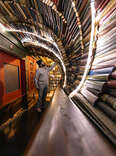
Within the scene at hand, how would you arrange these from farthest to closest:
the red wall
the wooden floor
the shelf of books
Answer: the red wall → the shelf of books → the wooden floor

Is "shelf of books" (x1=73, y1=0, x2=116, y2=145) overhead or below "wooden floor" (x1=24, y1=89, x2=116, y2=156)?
overhead

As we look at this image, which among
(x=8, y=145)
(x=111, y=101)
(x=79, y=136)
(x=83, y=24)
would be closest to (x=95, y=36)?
(x=83, y=24)

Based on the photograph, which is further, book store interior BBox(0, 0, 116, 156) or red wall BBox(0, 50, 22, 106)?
red wall BBox(0, 50, 22, 106)

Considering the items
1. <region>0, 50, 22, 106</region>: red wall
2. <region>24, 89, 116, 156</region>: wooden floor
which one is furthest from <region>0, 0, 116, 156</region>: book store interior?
<region>0, 50, 22, 106</region>: red wall

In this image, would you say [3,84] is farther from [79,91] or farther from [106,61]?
[106,61]

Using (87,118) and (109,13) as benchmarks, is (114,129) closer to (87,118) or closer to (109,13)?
(87,118)

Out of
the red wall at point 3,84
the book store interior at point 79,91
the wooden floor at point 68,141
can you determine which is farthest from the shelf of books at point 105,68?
the red wall at point 3,84

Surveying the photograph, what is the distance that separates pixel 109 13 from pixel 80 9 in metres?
0.50

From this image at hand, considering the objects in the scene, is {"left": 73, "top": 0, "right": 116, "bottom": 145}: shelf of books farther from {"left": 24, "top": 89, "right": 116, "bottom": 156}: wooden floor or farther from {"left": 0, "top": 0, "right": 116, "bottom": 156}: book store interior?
{"left": 24, "top": 89, "right": 116, "bottom": 156}: wooden floor

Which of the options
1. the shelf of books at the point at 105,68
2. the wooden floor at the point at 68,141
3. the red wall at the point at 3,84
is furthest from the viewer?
the red wall at the point at 3,84

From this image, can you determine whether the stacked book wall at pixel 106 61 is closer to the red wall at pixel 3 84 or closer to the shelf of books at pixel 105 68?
the shelf of books at pixel 105 68

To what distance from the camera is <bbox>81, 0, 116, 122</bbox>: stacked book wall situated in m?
0.74

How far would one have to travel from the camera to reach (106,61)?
880 mm

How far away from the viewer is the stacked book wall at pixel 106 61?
742 mm
